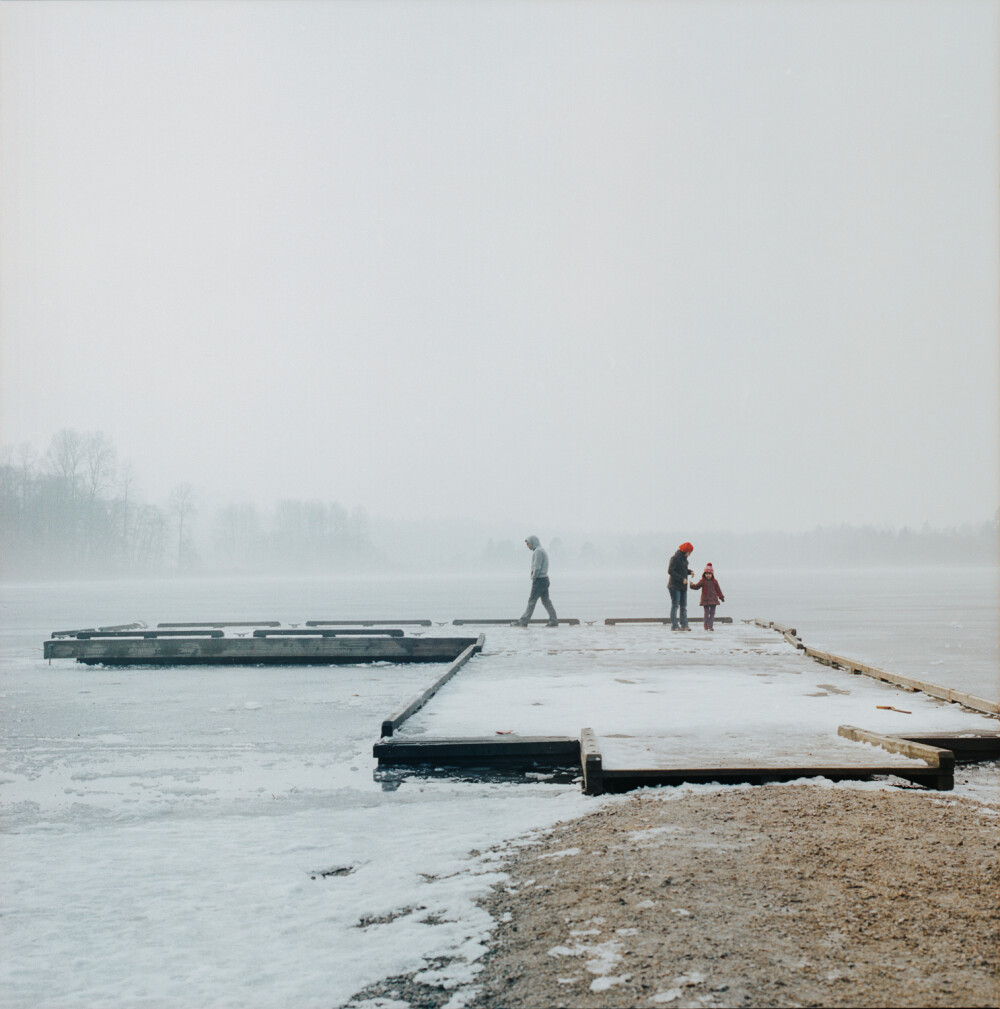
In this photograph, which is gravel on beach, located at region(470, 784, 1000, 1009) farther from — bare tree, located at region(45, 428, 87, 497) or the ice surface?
bare tree, located at region(45, 428, 87, 497)

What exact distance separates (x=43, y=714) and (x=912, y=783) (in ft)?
34.2

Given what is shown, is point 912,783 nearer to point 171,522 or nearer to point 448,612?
point 448,612

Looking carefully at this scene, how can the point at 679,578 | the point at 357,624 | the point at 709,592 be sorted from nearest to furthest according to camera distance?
the point at 679,578, the point at 709,592, the point at 357,624

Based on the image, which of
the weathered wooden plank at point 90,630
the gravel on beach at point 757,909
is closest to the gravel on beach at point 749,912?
the gravel on beach at point 757,909

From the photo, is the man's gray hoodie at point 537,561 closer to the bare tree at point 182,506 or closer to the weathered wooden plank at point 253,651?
the weathered wooden plank at point 253,651

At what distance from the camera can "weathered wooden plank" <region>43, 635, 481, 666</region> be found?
17391 millimetres

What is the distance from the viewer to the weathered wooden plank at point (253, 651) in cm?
1739

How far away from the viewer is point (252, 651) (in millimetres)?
17719

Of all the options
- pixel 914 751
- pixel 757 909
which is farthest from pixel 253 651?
pixel 757 909

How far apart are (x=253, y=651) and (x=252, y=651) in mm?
23

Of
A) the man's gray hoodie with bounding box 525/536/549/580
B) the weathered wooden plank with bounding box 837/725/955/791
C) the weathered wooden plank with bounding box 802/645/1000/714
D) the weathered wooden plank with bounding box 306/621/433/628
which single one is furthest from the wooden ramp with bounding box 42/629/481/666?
the weathered wooden plank with bounding box 837/725/955/791

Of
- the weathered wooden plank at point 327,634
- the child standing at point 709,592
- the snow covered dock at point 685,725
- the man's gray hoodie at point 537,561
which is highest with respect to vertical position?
the man's gray hoodie at point 537,561

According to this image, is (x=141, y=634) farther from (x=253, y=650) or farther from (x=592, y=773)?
(x=592, y=773)

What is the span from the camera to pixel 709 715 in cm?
838
